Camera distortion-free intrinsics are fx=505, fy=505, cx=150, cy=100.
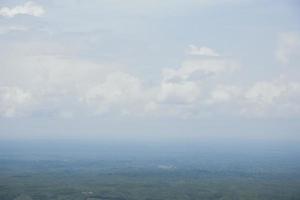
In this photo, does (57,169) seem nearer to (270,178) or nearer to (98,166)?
(98,166)

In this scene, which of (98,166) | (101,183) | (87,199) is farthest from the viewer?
(98,166)

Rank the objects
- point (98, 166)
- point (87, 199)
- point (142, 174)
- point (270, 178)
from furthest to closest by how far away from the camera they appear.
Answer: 1. point (98, 166)
2. point (142, 174)
3. point (270, 178)
4. point (87, 199)

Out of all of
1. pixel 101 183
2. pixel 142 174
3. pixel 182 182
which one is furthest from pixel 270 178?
pixel 101 183

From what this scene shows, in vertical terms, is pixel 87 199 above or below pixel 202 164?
below

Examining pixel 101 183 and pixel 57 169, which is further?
pixel 57 169

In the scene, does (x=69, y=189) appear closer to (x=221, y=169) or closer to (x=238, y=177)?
(x=238, y=177)

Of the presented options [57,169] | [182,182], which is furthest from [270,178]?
[57,169]
